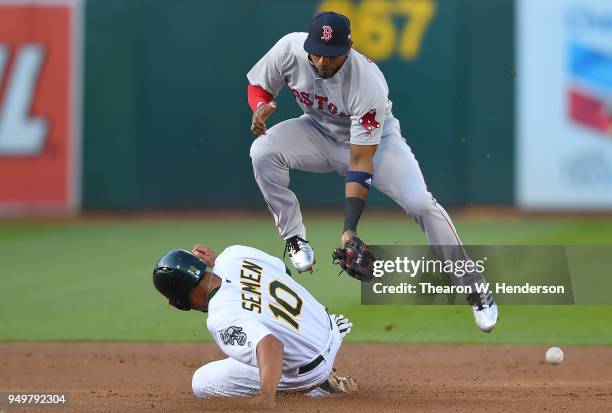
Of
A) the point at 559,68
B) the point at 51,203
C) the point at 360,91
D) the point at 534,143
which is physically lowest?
the point at 51,203

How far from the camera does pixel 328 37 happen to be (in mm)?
6863

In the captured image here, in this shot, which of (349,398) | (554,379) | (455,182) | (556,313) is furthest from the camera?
(455,182)

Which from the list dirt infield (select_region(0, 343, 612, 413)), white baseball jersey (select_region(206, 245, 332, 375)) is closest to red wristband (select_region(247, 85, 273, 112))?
white baseball jersey (select_region(206, 245, 332, 375))

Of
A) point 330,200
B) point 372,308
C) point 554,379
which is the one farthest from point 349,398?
point 330,200

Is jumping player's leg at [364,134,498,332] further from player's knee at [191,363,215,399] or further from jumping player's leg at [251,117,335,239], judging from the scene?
player's knee at [191,363,215,399]

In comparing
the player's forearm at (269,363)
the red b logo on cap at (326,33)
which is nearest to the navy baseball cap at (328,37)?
the red b logo on cap at (326,33)

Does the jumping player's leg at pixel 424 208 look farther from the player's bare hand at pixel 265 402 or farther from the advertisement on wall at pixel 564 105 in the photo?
the advertisement on wall at pixel 564 105

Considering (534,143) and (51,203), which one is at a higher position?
(534,143)

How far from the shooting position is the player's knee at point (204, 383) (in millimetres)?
6891

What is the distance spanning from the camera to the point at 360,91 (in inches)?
280

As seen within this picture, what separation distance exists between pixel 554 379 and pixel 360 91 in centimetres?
248

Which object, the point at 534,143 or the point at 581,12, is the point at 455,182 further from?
the point at 581,12

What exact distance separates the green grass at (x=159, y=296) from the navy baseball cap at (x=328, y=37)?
3.27 meters

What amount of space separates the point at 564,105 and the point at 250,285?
33.2ft
